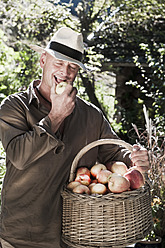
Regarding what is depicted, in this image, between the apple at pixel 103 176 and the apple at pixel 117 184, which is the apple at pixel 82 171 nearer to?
the apple at pixel 103 176

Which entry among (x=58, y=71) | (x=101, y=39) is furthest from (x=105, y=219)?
(x=101, y=39)

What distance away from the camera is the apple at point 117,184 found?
164 cm

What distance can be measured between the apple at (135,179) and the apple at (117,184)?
0.09 meters

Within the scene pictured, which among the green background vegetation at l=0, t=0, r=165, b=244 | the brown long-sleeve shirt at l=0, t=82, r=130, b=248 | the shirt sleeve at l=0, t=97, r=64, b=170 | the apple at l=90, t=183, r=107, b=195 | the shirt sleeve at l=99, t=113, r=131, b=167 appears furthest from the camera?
the green background vegetation at l=0, t=0, r=165, b=244

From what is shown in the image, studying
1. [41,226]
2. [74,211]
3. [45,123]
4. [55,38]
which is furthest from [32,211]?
[55,38]

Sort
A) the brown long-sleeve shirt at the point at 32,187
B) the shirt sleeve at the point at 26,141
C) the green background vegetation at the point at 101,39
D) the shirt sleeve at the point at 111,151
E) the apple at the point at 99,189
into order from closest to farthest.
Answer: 1. the shirt sleeve at the point at 26,141
2. the apple at the point at 99,189
3. the brown long-sleeve shirt at the point at 32,187
4. the shirt sleeve at the point at 111,151
5. the green background vegetation at the point at 101,39

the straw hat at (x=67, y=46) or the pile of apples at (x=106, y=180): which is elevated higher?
the straw hat at (x=67, y=46)

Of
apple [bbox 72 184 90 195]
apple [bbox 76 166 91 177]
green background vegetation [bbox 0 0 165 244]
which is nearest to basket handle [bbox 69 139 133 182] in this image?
apple [bbox 76 166 91 177]

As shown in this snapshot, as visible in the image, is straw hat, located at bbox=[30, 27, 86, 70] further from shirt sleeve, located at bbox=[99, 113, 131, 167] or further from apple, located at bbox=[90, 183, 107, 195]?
apple, located at bbox=[90, 183, 107, 195]

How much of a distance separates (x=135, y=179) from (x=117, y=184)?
157mm

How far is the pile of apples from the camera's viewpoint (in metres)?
1.66

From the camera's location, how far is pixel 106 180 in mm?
1770

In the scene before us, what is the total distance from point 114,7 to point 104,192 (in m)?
6.51

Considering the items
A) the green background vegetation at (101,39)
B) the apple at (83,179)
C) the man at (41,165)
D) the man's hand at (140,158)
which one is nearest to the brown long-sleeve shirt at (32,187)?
the man at (41,165)
